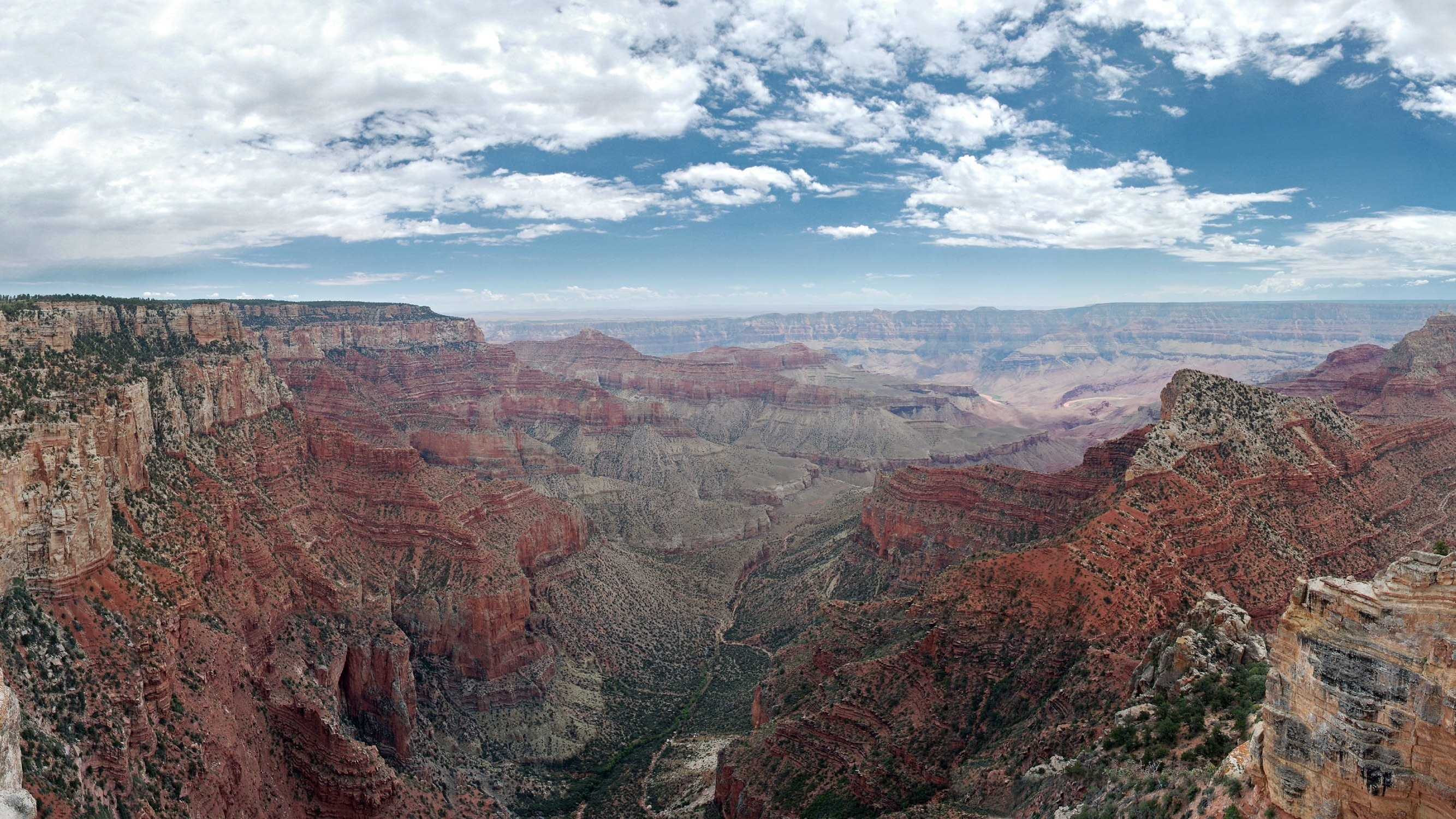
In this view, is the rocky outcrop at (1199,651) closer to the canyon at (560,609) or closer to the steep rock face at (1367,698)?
the canyon at (560,609)

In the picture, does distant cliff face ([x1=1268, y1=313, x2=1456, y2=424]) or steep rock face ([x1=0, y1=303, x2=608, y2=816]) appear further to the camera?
distant cliff face ([x1=1268, y1=313, x2=1456, y2=424])

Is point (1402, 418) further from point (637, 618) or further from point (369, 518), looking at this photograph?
point (369, 518)

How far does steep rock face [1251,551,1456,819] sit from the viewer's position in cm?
1623

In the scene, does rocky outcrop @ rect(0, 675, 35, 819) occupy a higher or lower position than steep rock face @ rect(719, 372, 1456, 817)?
higher

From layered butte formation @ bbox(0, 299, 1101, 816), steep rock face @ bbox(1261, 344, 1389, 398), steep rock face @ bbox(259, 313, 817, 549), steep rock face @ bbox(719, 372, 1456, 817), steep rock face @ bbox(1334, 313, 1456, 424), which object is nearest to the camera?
layered butte formation @ bbox(0, 299, 1101, 816)

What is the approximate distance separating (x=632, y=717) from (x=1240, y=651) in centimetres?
5995

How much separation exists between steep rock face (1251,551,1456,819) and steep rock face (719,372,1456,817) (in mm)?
21037

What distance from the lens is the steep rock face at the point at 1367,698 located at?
16234 mm

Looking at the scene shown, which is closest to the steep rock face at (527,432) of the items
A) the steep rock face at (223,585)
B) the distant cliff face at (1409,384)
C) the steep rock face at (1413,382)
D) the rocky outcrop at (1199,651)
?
the steep rock face at (223,585)

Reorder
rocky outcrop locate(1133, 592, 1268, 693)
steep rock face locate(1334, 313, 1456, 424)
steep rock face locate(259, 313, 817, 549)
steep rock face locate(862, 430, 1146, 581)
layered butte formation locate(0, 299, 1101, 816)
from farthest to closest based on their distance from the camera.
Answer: steep rock face locate(259, 313, 817, 549) < steep rock face locate(1334, 313, 1456, 424) < steep rock face locate(862, 430, 1146, 581) < layered butte formation locate(0, 299, 1101, 816) < rocky outcrop locate(1133, 592, 1268, 693)

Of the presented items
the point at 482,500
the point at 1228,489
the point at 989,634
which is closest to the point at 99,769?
the point at 989,634

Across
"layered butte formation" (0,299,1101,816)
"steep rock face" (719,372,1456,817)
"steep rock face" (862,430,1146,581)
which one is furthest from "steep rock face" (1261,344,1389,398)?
"layered butte formation" (0,299,1101,816)

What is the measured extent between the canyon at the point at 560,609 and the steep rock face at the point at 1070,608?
0.24 meters

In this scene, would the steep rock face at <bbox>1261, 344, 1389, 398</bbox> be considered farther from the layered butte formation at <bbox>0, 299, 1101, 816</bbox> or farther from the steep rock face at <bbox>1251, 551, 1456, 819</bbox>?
the steep rock face at <bbox>1251, 551, 1456, 819</bbox>
